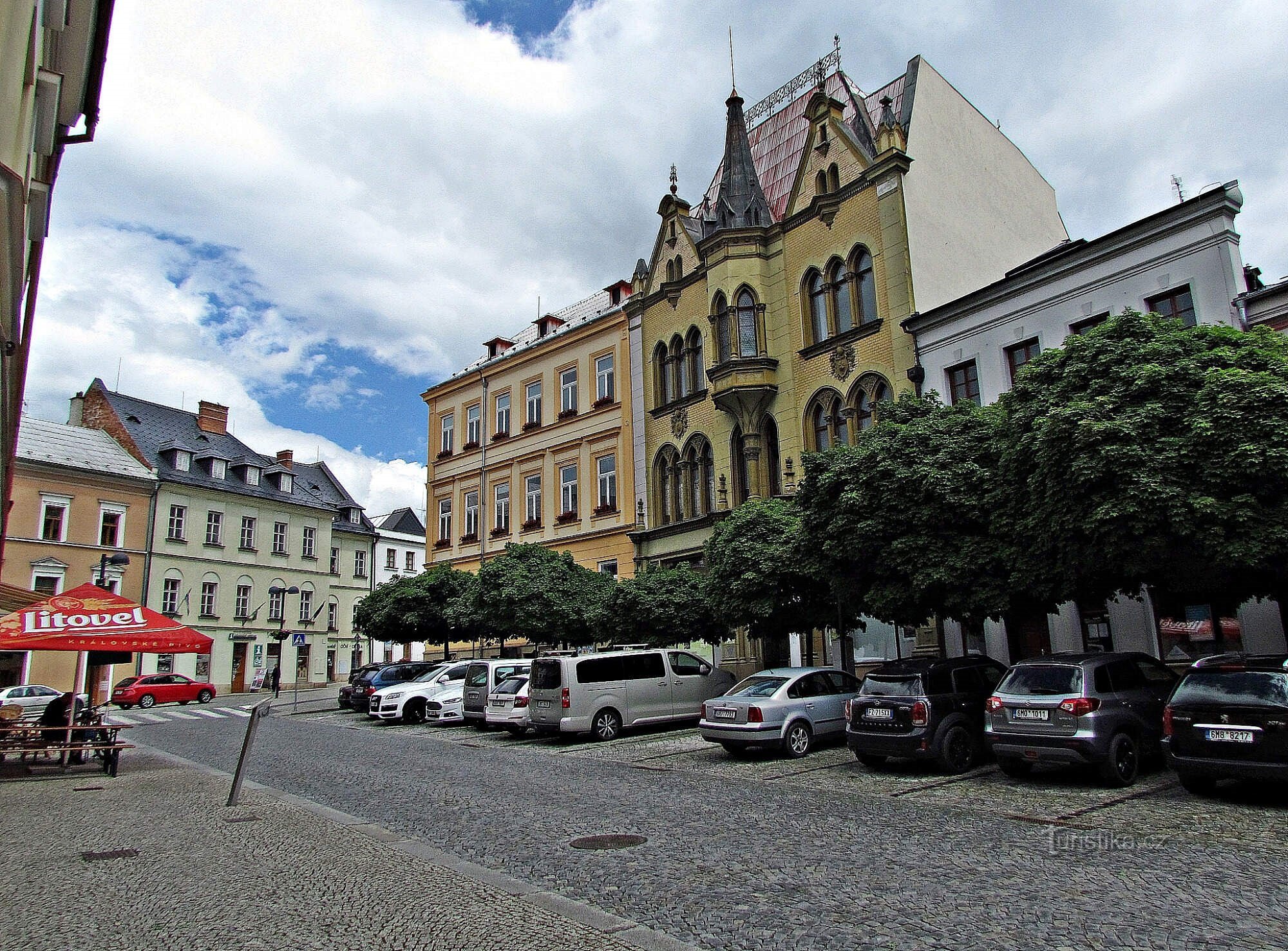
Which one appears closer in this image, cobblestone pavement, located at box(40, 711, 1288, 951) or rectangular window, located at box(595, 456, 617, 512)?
cobblestone pavement, located at box(40, 711, 1288, 951)

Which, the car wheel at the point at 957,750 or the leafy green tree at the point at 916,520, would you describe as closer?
the car wheel at the point at 957,750

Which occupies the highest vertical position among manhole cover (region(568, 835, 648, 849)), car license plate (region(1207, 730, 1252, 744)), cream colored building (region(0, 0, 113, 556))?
cream colored building (region(0, 0, 113, 556))

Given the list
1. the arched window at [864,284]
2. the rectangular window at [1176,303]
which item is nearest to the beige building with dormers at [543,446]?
the arched window at [864,284]

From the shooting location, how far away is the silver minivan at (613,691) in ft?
65.5

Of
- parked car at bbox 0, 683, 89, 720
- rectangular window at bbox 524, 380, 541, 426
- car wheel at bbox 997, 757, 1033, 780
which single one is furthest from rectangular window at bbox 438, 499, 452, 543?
car wheel at bbox 997, 757, 1033, 780

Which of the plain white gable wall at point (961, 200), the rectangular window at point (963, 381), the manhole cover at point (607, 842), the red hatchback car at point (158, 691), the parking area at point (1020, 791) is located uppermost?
the plain white gable wall at point (961, 200)

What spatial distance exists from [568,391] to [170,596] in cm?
2675

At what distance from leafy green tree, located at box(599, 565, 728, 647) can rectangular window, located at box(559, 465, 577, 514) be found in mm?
11736

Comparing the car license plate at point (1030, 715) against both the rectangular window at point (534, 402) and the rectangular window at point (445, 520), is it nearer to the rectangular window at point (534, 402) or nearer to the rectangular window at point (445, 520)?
the rectangular window at point (534, 402)

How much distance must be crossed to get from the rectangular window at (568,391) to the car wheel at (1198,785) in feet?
97.7

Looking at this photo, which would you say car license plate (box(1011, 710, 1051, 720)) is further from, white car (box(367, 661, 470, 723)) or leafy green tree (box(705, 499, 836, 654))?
white car (box(367, 661, 470, 723))

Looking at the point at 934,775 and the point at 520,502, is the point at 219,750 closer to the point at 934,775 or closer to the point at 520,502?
the point at 934,775

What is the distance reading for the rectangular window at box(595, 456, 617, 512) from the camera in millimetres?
36438

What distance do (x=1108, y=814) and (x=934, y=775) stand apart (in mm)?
3825
